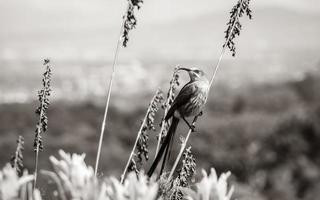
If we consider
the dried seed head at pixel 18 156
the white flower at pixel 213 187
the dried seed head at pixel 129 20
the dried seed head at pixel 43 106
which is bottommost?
the white flower at pixel 213 187

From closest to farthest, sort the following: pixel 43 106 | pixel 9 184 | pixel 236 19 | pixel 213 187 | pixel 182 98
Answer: pixel 9 184 → pixel 213 187 → pixel 43 106 → pixel 236 19 → pixel 182 98

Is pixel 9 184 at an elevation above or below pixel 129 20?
below

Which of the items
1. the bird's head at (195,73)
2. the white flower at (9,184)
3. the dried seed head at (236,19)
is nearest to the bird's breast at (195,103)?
the bird's head at (195,73)

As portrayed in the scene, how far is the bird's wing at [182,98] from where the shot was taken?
3150 millimetres

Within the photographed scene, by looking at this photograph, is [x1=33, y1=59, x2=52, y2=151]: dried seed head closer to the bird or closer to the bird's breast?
the bird

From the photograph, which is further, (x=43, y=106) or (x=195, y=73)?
(x=195, y=73)

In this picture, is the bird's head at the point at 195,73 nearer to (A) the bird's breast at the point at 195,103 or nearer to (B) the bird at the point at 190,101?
(B) the bird at the point at 190,101

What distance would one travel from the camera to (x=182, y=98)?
10.8 ft

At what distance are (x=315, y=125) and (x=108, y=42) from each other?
144406 millimetres

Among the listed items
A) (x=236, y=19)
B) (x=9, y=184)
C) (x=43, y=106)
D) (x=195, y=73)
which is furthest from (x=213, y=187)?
(x=195, y=73)

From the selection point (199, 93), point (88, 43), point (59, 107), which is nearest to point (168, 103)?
point (199, 93)

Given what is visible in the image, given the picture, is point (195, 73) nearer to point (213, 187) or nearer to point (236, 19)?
point (236, 19)

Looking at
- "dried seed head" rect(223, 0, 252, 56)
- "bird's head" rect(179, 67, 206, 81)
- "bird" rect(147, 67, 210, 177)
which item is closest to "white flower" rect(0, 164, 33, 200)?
A: "bird" rect(147, 67, 210, 177)

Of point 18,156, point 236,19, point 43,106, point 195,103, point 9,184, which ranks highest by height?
point 236,19
